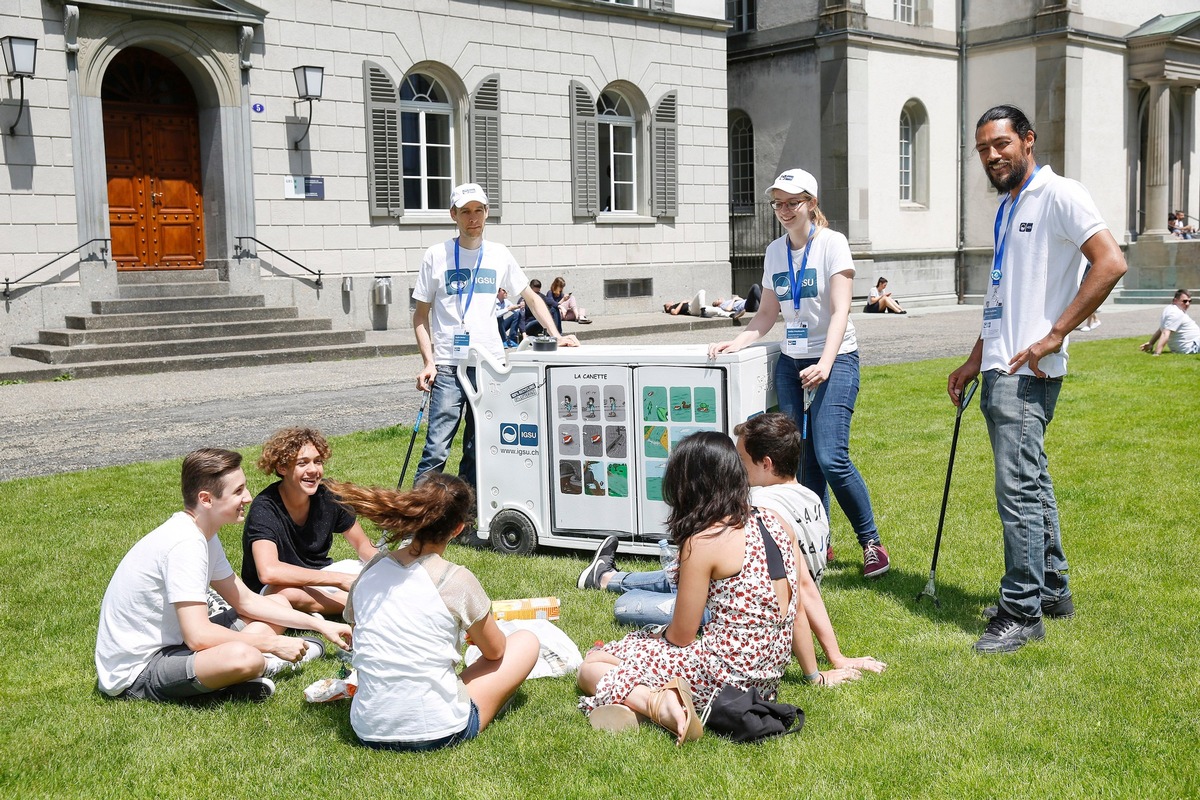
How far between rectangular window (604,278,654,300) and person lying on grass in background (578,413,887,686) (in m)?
19.0

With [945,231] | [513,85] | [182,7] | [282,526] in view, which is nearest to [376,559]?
[282,526]

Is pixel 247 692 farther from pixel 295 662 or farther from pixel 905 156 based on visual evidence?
pixel 905 156

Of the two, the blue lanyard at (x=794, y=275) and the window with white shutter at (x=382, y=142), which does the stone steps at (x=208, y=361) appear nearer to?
the window with white shutter at (x=382, y=142)

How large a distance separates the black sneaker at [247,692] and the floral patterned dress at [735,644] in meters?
1.33

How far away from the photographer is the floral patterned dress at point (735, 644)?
4.14 meters

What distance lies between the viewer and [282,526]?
5492mm

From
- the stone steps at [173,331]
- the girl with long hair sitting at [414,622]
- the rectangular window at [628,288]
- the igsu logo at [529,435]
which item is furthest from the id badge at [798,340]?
the rectangular window at [628,288]

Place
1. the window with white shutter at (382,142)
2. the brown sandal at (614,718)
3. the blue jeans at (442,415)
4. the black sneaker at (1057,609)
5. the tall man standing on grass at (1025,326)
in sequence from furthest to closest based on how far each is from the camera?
the window with white shutter at (382,142) < the blue jeans at (442,415) < the black sneaker at (1057,609) < the tall man standing on grass at (1025,326) < the brown sandal at (614,718)

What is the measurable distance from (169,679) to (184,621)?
231 millimetres

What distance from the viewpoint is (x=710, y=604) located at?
420 cm

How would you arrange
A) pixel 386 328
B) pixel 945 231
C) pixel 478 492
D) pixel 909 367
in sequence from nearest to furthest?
pixel 478 492, pixel 909 367, pixel 386 328, pixel 945 231

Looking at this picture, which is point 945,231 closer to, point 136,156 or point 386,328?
point 386,328

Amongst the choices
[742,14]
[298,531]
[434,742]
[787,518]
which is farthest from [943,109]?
[434,742]

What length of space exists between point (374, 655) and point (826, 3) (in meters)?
26.6
